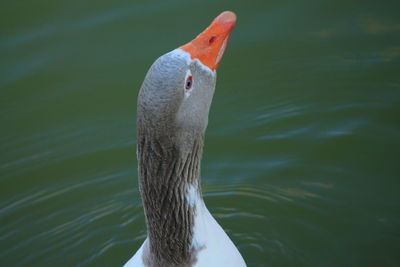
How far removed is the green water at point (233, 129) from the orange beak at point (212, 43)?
81.0 inches

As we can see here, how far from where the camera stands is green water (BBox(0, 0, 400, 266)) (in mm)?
4973

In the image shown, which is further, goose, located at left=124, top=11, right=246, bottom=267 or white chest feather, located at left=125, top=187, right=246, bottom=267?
white chest feather, located at left=125, top=187, right=246, bottom=267

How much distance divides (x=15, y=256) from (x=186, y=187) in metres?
2.29

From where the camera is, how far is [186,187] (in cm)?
353

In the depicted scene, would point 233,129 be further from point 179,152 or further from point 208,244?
point 179,152

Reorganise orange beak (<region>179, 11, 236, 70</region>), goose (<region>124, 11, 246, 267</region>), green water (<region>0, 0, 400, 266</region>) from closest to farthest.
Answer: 1. goose (<region>124, 11, 246, 267</region>)
2. orange beak (<region>179, 11, 236, 70</region>)
3. green water (<region>0, 0, 400, 266</region>)

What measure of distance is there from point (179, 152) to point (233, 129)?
2577 millimetres

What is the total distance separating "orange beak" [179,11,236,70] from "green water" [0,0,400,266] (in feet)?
6.75

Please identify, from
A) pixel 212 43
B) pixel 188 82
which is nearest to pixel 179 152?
pixel 188 82

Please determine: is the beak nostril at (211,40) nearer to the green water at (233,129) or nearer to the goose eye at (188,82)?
the goose eye at (188,82)

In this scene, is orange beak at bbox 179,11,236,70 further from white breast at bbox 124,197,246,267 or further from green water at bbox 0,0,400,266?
green water at bbox 0,0,400,266

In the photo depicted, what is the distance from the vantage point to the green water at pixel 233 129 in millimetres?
4973

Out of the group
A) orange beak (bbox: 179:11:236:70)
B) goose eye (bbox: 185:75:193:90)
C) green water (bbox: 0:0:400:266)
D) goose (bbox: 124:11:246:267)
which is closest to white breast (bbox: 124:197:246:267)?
goose (bbox: 124:11:246:267)

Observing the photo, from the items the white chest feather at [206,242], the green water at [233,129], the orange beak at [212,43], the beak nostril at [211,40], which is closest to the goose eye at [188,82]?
the orange beak at [212,43]
